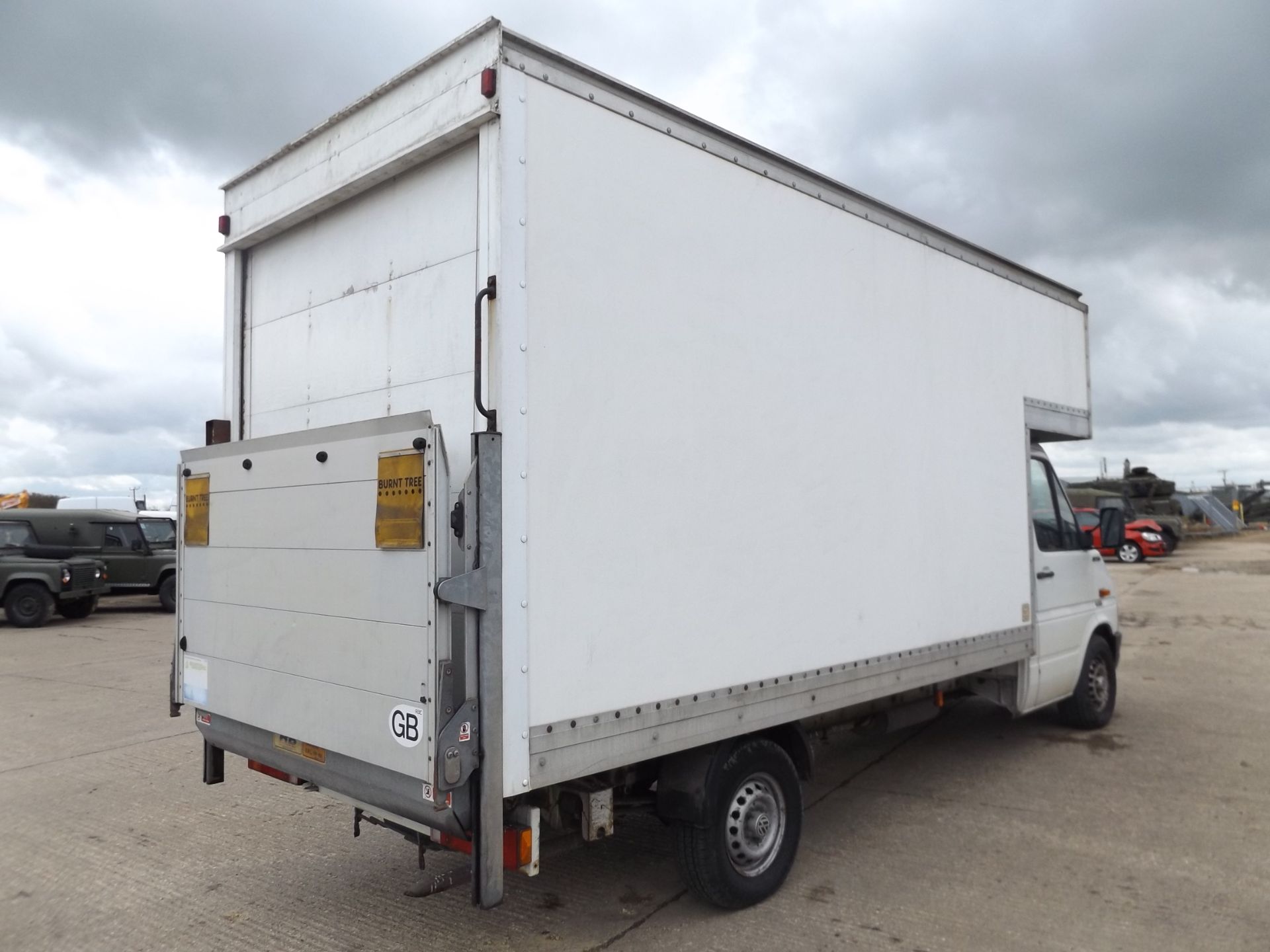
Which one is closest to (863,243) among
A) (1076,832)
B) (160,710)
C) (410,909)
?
(1076,832)

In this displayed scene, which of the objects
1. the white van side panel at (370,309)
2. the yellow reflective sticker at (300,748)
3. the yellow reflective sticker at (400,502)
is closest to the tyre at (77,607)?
the white van side panel at (370,309)

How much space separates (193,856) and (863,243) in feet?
15.9

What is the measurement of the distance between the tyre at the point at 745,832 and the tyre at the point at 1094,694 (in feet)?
12.5

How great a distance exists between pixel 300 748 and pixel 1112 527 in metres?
5.74

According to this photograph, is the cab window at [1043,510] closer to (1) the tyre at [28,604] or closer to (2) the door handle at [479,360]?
(2) the door handle at [479,360]

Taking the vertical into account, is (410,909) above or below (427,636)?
below

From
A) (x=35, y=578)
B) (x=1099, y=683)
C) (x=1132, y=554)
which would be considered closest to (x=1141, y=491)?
(x=1132, y=554)

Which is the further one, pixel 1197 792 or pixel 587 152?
pixel 1197 792

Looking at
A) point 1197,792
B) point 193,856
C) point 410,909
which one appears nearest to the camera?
point 410,909

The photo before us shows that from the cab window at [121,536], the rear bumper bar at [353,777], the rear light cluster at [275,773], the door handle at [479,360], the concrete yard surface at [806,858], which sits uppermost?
the door handle at [479,360]

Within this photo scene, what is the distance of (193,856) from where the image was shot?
4.84 meters

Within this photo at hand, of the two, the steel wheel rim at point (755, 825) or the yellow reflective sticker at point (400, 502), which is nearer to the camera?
the yellow reflective sticker at point (400, 502)

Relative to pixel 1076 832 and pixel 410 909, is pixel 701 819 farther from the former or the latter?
pixel 1076 832

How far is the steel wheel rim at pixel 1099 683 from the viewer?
7.12 m
